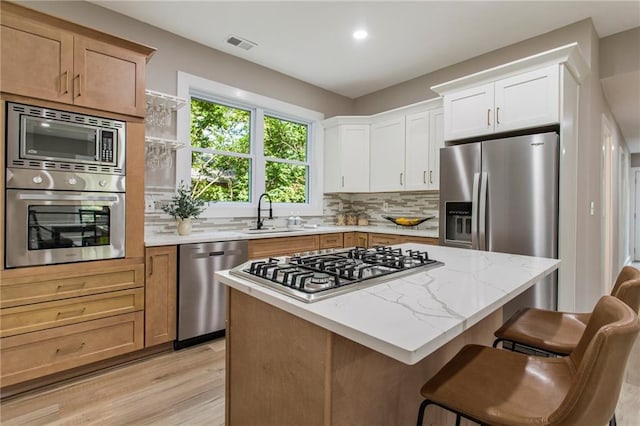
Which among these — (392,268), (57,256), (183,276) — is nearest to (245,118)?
(183,276)

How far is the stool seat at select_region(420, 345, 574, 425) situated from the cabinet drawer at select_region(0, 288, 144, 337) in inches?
86.5

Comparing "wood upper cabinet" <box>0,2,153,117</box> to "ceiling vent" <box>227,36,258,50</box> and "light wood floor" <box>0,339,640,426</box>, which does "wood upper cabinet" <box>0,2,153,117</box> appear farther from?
"light wood floor" <box>0,339,640,426</box>

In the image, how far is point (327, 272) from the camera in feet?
4.23

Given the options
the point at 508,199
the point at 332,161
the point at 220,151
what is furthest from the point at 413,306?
the point at 332,161

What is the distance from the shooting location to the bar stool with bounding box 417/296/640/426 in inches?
30.8

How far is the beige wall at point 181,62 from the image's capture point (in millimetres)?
2668

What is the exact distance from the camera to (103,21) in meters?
2.75

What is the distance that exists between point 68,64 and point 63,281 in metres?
1.43

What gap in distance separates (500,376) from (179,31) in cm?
361

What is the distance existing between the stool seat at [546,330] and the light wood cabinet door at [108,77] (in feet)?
9.13

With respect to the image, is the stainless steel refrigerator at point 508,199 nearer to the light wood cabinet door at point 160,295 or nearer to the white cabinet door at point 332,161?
the white cabinet door at point 332,161

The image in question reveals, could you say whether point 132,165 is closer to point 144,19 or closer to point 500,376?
point 144,19

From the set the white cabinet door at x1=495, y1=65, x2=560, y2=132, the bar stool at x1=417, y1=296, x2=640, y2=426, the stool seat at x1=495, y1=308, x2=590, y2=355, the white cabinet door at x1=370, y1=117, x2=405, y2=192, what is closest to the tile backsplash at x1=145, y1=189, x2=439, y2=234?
the white cabinet door at x1=370, y1=117, x2=405, y2=192

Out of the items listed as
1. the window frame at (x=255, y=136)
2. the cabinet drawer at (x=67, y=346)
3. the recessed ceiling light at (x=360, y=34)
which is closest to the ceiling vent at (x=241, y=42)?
Answer: the window frame at (x=255, y=136)
